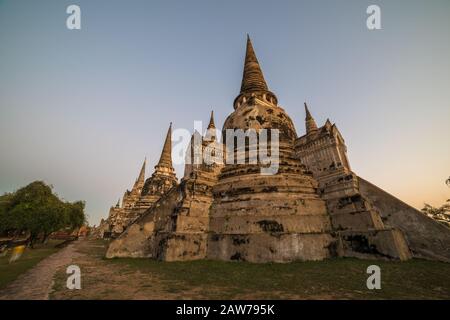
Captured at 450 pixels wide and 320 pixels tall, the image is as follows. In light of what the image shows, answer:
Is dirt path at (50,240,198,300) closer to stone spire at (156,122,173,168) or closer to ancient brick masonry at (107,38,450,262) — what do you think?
ancient brick masonry at (107,38,450,262)

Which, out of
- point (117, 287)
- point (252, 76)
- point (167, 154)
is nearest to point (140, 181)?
point (167, 154)

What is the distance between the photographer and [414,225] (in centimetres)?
858

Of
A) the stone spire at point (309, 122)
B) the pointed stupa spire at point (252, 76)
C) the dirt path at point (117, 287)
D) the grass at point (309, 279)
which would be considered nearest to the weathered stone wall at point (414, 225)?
the grass at point (309, 279)

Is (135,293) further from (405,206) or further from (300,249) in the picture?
A: (405,206)

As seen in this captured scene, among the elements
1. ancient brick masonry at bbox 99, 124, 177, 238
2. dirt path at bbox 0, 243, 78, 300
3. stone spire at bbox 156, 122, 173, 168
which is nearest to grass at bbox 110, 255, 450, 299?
dirt path at bbox 0, 243, 78, 300

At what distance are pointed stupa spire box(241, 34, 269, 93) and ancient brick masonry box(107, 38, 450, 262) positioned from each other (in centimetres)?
585

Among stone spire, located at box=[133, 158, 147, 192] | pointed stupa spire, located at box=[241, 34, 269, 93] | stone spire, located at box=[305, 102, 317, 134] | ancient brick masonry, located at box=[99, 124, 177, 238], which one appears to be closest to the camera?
stone spire, located at box=[305, 102, 317, 134]

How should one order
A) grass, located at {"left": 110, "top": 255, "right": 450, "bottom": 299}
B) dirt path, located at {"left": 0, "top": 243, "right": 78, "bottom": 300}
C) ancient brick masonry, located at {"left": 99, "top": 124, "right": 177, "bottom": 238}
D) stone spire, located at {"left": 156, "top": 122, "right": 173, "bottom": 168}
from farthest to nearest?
stone spire, located at {"left": 156, "top": 122, "right": 173, "bottom": 168} → ancient brick masonry, located at {"left": 99, "top": 124, "right": 177, "bottom": 238} → grass, located at {"left": 110, "top": 255, "right": 450, "bottom": 299} → dirt path, located at {"left": 0, "top": 243, "right": 78, "bottom": 300}

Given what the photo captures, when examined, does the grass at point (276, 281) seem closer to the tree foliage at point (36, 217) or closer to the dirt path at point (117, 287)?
the dirt path at point (117, 287)

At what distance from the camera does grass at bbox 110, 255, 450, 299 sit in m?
4.42

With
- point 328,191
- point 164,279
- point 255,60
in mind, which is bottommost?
point 164,279
